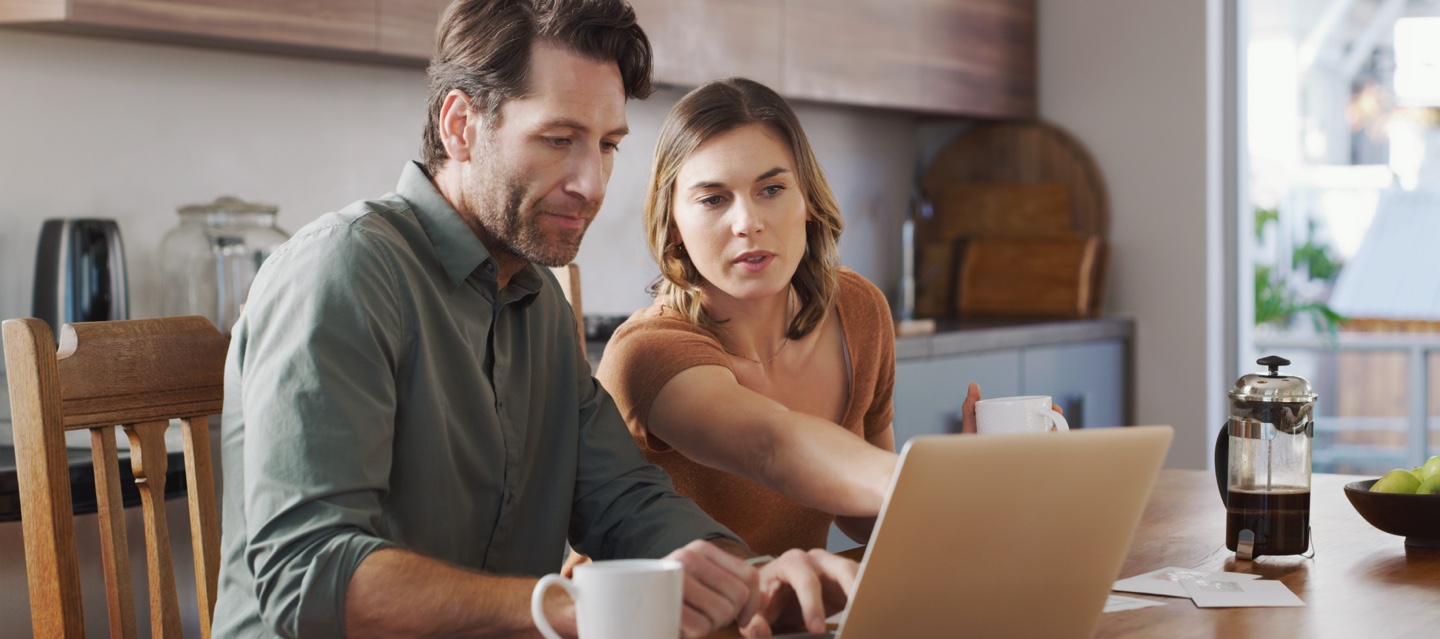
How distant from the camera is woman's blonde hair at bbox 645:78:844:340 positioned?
65.7 inches

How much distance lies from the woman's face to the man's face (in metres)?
0.31

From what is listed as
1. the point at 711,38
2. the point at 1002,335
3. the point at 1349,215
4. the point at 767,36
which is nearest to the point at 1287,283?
the point at 1349,215

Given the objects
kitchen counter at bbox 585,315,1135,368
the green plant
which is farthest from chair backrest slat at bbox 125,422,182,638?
the green plant

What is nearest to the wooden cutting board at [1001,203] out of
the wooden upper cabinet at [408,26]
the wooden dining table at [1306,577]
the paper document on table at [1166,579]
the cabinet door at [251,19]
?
the wooden upper cabinet at [408,26]

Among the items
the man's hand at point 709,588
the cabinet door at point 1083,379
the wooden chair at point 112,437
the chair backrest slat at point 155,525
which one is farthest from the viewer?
the cabinet door at point 1083,379

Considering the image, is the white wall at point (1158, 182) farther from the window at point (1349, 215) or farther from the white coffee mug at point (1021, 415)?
the white coffee mug at point (1021, 415)

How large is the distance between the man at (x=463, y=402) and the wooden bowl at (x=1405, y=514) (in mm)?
679

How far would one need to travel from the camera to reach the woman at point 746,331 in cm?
153

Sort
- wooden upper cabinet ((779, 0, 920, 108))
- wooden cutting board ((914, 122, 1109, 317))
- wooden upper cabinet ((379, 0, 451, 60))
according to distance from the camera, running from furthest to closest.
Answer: wooden cutting board ((914, 122, 1109, 317))
wooden upper cabinet ((779, 0, 920, 108))
wooden upper cabinet ((379, 0, 451, 60))

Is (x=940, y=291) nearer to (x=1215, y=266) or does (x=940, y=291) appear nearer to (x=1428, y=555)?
(x=1215, y=266)

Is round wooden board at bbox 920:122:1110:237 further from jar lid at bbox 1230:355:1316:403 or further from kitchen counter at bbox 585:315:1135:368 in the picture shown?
jar lid at bbox 1230:355:1316:403

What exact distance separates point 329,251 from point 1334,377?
12.9 ft

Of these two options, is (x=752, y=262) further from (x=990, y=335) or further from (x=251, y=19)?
(x=990, y=335)

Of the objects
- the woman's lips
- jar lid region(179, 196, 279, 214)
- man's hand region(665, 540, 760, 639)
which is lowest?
man's hand region(665, 540, 760, 639)
